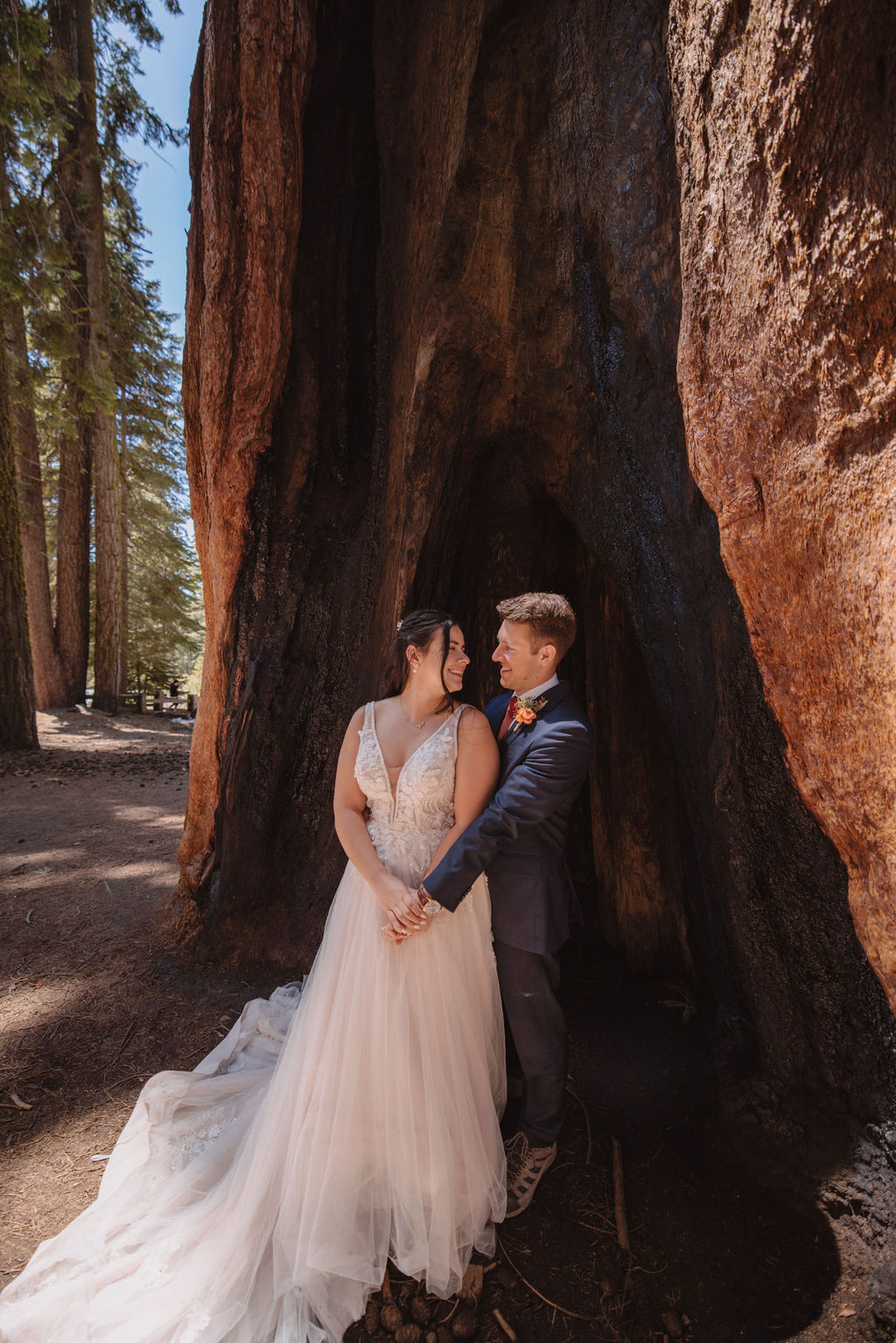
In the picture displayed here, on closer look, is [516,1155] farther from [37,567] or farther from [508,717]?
[37,567]

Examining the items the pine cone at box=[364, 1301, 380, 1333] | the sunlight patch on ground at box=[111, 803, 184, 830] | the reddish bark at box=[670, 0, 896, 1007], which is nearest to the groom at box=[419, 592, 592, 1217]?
the pine cone at box=[364, 1301, 380, 1333]

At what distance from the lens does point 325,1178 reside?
219cm

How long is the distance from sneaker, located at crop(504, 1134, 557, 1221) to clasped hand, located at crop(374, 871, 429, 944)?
976 millimetres

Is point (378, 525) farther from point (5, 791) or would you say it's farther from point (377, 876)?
point (5, 791)

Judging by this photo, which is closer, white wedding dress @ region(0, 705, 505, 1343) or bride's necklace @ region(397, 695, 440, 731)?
white wedding dress @ region(0, 705, 505, 1343)

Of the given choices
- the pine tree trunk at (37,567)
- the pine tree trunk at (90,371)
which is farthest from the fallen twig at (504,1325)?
the pine tree trunk at (37,567)

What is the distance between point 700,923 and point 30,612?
14.1 m

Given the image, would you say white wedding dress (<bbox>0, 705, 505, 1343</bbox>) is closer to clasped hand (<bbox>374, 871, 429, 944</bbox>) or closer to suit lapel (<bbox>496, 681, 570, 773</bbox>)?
clasped hand (<bbox>374, 871, 429, 944</bbox>)

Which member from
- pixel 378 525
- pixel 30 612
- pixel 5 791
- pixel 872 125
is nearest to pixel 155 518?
pixel 30 612

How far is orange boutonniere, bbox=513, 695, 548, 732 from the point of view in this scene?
2.54 m

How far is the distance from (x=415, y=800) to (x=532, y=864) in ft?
1.65

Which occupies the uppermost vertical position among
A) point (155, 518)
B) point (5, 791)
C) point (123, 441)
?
point (123, 441)

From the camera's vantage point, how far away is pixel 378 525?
425 cm

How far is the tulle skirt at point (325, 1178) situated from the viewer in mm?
1988
